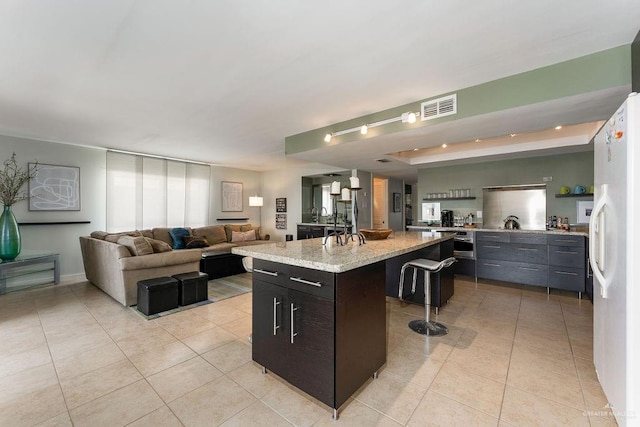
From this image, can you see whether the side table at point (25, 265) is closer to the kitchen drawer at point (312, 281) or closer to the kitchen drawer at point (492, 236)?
the kitchen drawer at point (312, 281)

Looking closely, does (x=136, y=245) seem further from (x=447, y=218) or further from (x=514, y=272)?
(x=514, y=272)

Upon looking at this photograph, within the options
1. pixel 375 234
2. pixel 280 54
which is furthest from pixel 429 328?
pixel 280 54

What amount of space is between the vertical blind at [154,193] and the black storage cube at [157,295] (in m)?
2.71

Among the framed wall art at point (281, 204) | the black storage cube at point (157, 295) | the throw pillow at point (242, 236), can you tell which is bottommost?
the black storage cube at point (157, 295)

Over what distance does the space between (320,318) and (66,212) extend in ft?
18.6

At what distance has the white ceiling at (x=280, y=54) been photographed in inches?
65.2

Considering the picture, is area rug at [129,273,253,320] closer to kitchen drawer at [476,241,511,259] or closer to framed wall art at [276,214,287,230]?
framed wall art at [276,214,287,230]

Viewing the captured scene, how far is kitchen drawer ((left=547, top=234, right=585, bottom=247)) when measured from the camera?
392 cm

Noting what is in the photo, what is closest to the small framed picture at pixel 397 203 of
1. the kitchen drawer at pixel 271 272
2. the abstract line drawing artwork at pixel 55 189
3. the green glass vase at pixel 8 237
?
the kitchen drawer at pixel 271 272

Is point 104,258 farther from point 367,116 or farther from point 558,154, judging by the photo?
point 558,154

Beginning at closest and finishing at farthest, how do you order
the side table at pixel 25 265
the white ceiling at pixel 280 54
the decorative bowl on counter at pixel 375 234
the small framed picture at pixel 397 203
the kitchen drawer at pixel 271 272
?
the white ceiling at pixel 280 54, the kitchen drawer at pixel 271 272, the decorative bowl on counter at pixel 375 234, the side table at pixel 25 265, the small framed picture at pixel 397 203

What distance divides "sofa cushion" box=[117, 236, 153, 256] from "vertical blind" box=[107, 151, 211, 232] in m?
2.08

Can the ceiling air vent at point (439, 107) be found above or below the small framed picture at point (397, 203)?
above

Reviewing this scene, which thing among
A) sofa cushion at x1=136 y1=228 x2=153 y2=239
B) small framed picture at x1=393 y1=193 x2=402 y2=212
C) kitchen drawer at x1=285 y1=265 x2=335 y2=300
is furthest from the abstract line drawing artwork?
small framed picture at x1=393 y1=193 x2=402 y2=212
